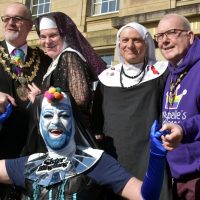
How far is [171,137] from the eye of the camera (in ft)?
8.54

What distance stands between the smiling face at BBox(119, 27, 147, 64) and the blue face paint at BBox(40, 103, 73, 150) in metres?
0.69

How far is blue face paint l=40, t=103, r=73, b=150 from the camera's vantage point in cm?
305

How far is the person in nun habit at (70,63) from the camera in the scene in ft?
11.6

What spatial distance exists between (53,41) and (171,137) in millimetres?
1607

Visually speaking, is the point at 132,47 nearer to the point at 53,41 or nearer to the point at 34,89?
the point at 53,41

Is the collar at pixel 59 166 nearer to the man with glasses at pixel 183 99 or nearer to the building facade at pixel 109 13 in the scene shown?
the man with glasses at pixel 183 99

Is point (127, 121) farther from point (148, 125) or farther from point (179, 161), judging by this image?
point (179, 161)

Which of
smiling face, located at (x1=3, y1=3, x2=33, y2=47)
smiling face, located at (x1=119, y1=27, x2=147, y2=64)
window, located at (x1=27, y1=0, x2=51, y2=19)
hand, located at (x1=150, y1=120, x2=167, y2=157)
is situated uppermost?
window, located at (x1=27, y1=0, x2=51, y2=19)

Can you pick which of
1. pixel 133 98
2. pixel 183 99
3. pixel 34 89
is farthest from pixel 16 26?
pixel 183 99

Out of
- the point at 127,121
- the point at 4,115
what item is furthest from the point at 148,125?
the point at 4,115

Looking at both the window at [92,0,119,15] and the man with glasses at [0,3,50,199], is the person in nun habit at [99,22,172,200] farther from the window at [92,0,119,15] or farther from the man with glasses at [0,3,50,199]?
the window at [92,0,119,15]

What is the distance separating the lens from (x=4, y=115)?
11.1 ft

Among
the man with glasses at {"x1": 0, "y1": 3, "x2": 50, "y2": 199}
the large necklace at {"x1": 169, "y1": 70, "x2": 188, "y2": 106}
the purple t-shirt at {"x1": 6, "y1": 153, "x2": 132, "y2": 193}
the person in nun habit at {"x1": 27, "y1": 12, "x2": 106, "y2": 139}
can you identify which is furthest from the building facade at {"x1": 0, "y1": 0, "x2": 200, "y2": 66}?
the purple t-shirt at {"x1": 6, "y1": 153, "x2": 132, "y2": 193}

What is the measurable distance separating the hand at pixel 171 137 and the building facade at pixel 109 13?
24.8ft
